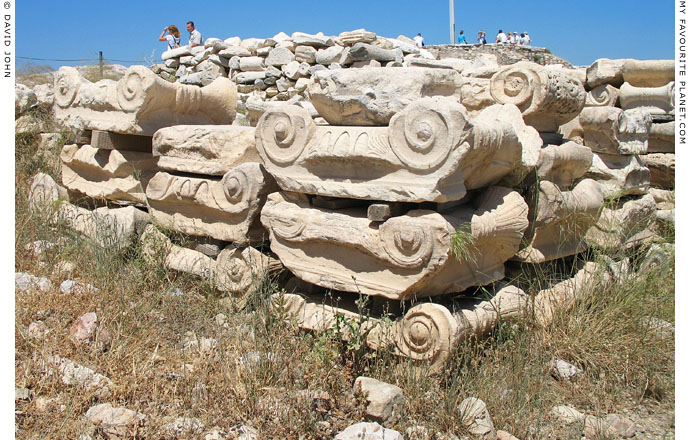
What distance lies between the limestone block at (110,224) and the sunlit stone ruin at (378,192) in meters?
0.02

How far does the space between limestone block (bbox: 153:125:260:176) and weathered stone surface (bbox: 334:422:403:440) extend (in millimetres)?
2145

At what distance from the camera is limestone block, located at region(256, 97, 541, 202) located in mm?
2881

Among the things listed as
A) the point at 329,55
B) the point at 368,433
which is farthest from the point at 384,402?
the point at 329,55

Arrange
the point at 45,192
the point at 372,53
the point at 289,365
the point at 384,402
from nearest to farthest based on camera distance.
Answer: the point at 384,402 < the point at 289,365 < the point at 45,192 < the point at 372,53

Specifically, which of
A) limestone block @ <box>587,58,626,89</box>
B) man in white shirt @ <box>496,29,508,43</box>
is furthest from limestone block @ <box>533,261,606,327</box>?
man in white shirt @ <box>496,29,508,43</box>

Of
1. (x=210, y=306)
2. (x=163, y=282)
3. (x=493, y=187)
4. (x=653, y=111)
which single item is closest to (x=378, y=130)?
(x=493, y=187)

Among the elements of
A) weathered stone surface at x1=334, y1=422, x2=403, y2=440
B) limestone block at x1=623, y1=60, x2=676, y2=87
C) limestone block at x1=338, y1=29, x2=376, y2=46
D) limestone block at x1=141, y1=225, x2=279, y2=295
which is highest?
limestone block at x1=338, y1=29, x2=376, y2=46

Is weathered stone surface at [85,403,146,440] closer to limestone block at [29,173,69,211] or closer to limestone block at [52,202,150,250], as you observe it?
limestone block at [52,202,150,250]

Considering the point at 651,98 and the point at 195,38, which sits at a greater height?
the point at 195,38

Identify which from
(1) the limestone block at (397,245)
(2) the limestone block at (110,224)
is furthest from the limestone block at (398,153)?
(2) the limestone block at (110,224)

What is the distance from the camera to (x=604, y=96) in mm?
5703

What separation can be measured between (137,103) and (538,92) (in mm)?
2902

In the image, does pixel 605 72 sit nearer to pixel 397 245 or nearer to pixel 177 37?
pixel 397 245

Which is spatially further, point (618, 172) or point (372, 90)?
point (618, 172)
